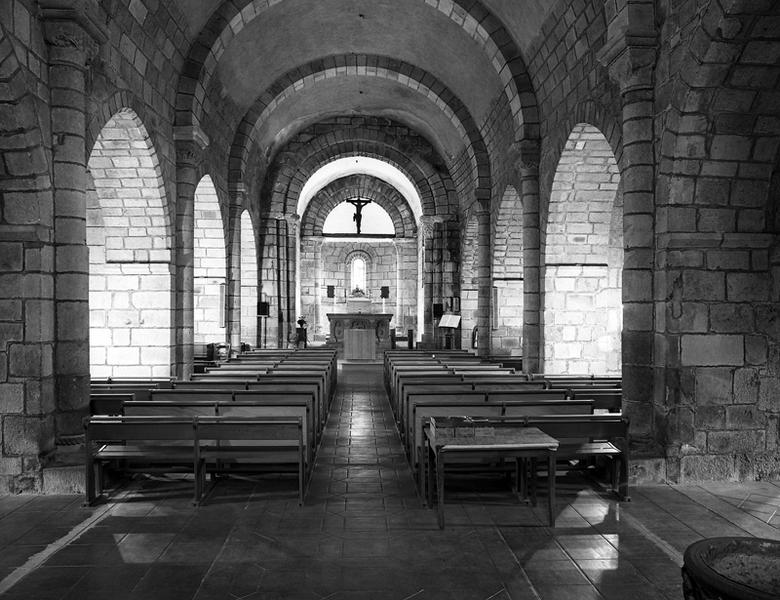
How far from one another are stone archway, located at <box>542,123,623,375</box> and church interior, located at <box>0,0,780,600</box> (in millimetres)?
38

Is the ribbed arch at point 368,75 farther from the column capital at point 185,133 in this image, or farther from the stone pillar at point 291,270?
the stone pillar at point 291,270

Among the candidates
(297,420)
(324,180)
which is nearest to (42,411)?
(297,420)

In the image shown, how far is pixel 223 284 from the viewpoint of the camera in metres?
15.2

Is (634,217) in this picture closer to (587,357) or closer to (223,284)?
(587,357)

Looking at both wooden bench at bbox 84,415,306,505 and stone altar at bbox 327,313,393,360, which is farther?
stone altar at bbox 327,313,393,360

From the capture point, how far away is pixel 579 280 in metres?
11.2

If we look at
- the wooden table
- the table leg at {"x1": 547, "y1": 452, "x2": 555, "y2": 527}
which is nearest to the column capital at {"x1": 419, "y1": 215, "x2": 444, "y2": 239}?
the wooden table

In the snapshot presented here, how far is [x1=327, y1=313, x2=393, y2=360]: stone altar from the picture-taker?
60.3ft

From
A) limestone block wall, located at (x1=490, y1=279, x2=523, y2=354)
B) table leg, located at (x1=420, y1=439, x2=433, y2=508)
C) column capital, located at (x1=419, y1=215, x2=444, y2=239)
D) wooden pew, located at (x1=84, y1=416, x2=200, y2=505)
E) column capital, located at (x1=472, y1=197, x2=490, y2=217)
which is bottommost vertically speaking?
table leg, located at (x1=420, y1=439, x2=433, y2=508)

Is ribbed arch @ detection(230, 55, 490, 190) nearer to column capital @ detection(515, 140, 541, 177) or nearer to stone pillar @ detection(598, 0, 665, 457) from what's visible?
column capital @ detection(515, 140, 541, 177)

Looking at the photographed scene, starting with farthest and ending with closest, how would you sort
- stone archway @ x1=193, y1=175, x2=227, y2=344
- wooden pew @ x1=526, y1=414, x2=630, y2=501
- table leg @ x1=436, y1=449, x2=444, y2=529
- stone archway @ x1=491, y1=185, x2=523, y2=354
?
stone archway @ x1=491, y1=185, x2=523, y2=354 < stone archway @ x1=193, y1=175, x2=227, y2=344 < wooden pew @ x1=526, y1=414, x2=630, y2=501 < table leg @ x1=436, y1=449, x2=444, y2=529

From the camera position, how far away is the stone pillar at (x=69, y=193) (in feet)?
20.7

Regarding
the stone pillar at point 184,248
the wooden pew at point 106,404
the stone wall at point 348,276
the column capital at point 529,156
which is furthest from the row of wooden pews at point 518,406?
the stone wall at point 348,276

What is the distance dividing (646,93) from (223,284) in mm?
10684
